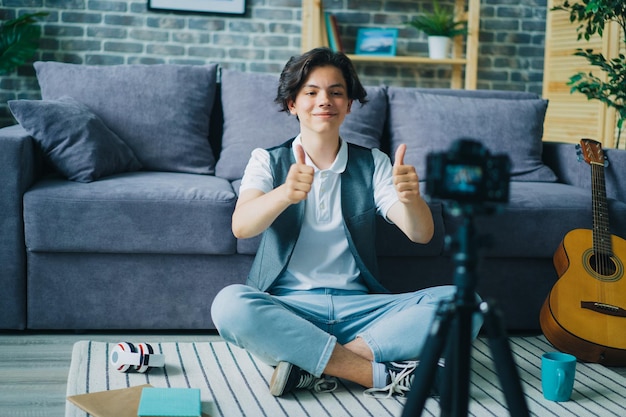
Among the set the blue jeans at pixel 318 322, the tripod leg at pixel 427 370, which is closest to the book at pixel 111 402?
the blue jeans at pixel 318 322

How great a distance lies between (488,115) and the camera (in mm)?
2959

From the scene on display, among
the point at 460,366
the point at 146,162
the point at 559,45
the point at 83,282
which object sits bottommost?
the point at 83,282

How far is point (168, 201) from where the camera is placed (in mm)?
2314

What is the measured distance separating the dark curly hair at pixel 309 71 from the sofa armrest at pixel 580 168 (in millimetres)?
1021

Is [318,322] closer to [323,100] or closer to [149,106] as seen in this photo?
[323,100]

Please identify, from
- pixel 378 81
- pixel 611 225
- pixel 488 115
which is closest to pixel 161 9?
pixel 378 81

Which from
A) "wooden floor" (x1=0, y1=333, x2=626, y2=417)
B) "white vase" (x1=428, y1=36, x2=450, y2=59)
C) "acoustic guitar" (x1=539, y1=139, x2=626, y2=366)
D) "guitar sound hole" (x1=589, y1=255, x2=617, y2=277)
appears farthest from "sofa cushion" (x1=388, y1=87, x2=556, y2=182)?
"white vase" (x1=428, y1=36, x2=450, y2=59)

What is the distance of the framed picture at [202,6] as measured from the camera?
3.99 metres

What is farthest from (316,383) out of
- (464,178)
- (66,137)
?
(66,137)

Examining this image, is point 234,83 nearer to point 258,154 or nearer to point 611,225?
point 258,154

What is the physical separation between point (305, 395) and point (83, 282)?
88 cm

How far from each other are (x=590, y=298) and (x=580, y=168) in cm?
82

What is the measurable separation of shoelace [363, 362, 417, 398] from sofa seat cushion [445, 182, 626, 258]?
0.67m

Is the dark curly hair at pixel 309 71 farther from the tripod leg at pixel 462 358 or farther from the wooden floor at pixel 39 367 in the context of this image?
the tripod leg at pixel 462 358
